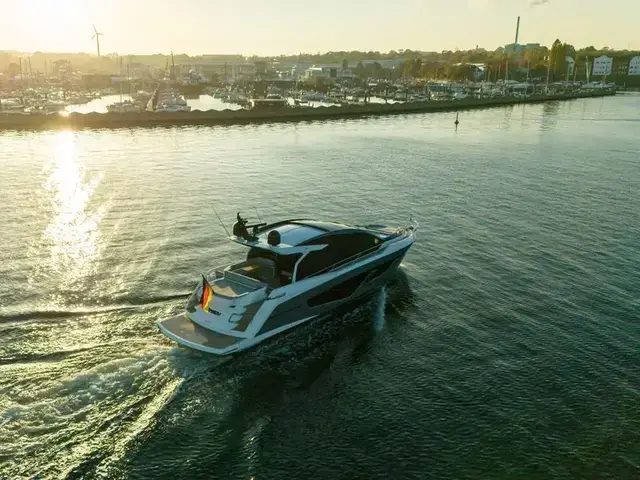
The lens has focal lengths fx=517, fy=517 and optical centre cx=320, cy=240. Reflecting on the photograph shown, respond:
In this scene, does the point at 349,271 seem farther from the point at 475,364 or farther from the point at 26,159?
the point at 26,159

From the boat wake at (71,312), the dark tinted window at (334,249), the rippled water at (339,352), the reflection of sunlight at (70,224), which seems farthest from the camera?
the reflection of sunlight at (70,224)

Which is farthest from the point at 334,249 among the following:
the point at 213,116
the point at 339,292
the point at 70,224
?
the point at 213,116

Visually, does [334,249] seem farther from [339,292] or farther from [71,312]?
[71,312]

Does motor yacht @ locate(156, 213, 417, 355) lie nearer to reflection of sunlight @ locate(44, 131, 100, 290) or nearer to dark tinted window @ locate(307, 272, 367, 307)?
dark tinted window @ locate(307, 272, 367, 307)

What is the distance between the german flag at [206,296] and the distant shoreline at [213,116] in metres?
69.3

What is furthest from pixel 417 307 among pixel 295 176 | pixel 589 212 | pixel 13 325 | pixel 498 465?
pixel 295 176

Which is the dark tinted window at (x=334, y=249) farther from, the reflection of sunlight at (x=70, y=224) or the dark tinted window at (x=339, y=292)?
the reflection of sunlight at (x=70, y=224)

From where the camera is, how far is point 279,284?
16.3m

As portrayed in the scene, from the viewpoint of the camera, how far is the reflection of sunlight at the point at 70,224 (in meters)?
22.4

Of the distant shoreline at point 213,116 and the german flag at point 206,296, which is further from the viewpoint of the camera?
the distant shoreline at point 213,116

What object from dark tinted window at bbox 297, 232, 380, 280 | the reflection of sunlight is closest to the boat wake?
the reflection of sunlight

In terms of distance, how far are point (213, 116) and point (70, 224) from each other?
61.5 m

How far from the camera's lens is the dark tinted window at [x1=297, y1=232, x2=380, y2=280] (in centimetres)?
1681

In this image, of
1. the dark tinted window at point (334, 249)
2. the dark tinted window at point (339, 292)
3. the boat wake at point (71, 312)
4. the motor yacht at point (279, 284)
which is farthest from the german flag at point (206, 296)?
the boat wake at point (71, 312)
